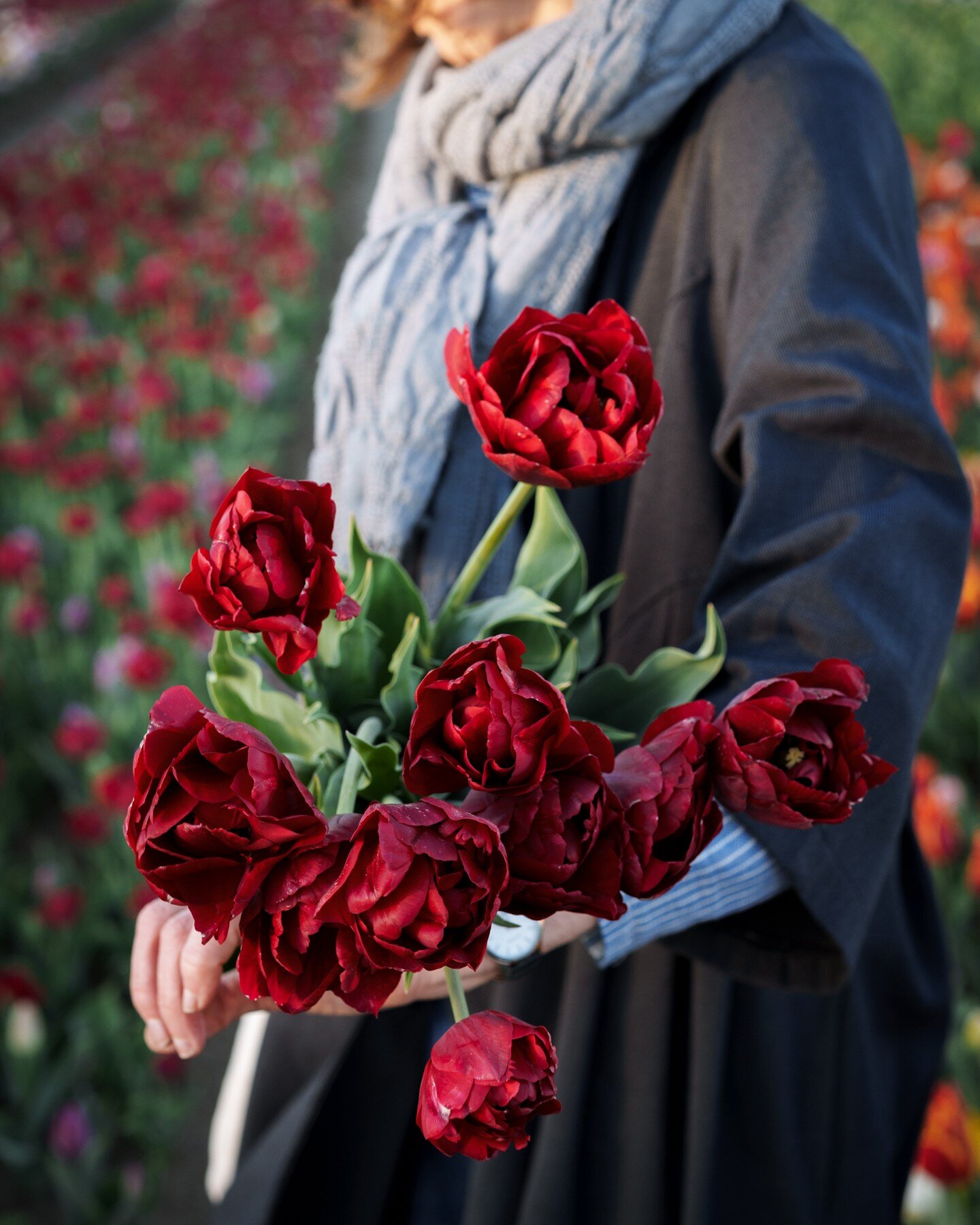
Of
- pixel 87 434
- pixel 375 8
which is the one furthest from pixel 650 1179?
pixel 87 434

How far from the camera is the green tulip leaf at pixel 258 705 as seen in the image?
0.62 meters

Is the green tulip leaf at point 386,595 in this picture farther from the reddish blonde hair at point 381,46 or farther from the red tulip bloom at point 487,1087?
the reddish blonde hair at point 381,46

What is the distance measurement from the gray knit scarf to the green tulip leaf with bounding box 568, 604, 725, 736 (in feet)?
0.93

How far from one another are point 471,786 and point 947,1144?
106cm

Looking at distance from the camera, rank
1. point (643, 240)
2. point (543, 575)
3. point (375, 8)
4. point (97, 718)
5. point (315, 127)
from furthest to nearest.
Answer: point (315, 127), point (97, 718), point (375, 8), point (643, 240), point (543, 575)

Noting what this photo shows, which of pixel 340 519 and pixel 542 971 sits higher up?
pixel 340 519

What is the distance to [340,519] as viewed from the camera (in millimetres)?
941

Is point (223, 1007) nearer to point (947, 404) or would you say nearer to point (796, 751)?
point (796, 751)

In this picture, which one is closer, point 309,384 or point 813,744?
point 813,744

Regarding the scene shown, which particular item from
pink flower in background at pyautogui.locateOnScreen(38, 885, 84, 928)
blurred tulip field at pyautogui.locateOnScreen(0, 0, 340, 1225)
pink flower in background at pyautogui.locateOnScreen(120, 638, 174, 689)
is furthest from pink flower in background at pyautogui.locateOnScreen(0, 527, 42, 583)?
pink flower in background at pyautogui.locateOnScreen(38, 885, 84, 928)

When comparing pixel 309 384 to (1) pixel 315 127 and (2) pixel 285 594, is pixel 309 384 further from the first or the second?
(2) pixel 285 594

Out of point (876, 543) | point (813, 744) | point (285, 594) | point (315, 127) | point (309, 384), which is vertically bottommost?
point (309, 384)

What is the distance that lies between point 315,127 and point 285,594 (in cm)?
613

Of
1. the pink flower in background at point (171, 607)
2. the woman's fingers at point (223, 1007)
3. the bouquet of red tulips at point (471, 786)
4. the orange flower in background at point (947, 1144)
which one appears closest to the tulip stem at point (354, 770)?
the bouquet of red tulips at point (471, 786)
